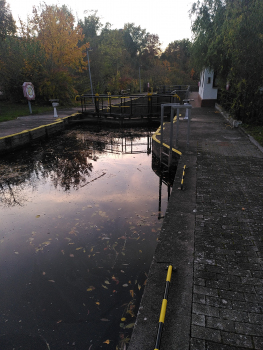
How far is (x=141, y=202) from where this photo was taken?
6.98m

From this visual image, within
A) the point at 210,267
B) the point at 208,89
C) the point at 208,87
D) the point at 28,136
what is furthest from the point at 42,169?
the point at 208,89

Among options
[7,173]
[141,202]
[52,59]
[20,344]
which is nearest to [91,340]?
[20,344]

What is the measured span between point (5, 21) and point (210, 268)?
1326 inches

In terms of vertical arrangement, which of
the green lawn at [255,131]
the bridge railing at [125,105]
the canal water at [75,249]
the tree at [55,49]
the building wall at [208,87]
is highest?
the tree at [55,49]

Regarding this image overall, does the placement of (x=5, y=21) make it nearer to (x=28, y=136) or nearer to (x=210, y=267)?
(x=28, y=136)

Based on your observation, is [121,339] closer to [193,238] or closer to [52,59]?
[193,238]

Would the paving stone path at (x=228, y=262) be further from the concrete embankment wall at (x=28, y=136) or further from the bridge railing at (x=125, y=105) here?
the bridge railing at (x=125, y=105)

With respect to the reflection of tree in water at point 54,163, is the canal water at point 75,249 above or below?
below

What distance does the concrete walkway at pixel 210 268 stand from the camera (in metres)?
2.63

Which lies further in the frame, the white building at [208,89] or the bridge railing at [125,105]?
the white building at [208,89]

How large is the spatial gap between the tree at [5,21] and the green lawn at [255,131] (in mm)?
26245

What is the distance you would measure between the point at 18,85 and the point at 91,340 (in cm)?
2424

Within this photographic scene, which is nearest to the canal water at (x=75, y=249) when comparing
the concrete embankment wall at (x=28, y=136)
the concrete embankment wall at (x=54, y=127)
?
the concrete embankment wall at (x=28, y=136)

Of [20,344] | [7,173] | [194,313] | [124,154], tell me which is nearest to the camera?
[194,313]
